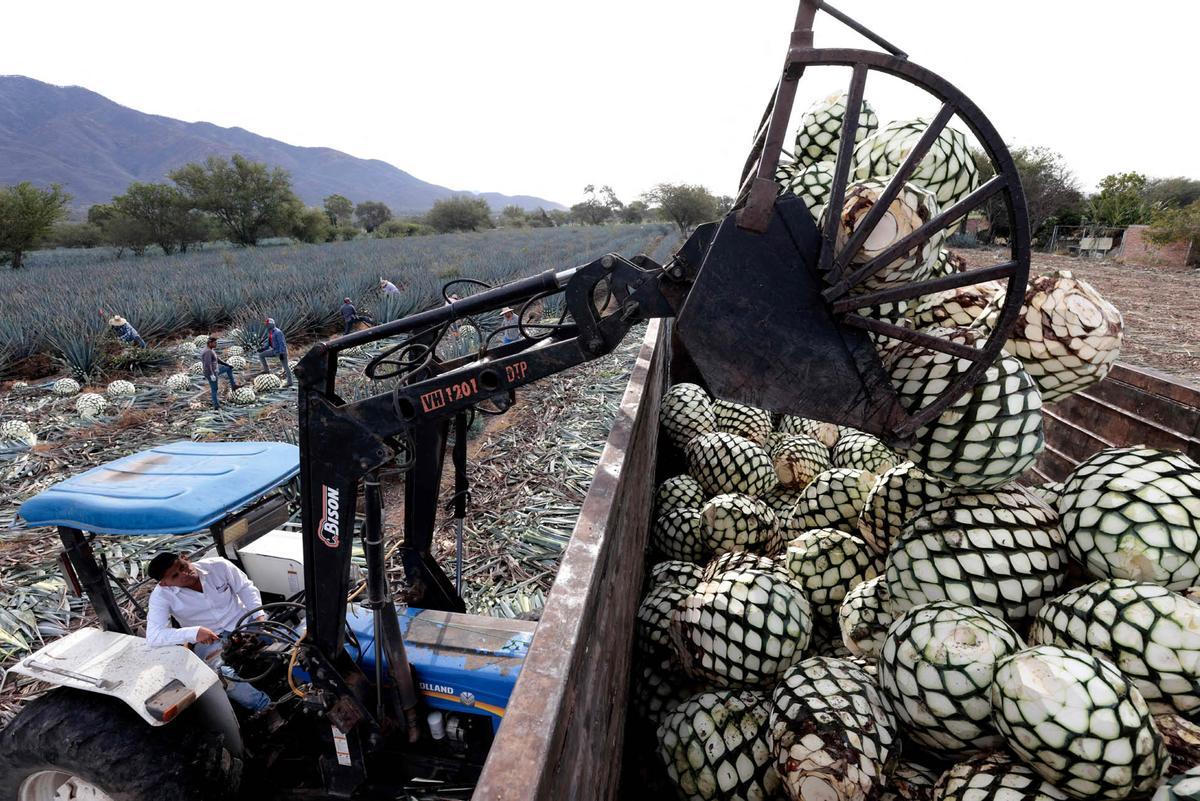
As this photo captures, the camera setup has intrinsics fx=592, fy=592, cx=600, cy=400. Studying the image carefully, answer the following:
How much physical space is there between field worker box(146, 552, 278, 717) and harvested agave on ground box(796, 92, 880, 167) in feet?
10.3

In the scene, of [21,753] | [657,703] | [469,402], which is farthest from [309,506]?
[657,703]

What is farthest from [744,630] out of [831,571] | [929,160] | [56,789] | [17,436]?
[17,436]

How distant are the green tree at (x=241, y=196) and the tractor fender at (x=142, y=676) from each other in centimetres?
4655

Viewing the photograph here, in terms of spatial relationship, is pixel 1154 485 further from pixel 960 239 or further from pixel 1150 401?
pixel 960 239

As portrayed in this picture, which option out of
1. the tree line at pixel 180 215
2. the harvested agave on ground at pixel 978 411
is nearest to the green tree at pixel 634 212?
the tree line at pixel 180 215

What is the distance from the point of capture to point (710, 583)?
2648 mm

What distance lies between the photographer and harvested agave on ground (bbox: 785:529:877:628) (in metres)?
2.76

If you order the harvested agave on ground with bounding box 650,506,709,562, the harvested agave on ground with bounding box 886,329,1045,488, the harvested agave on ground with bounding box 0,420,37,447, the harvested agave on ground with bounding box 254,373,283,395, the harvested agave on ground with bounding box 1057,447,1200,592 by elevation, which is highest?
the harvested agave on ground with bounding box 886,329,1045,488

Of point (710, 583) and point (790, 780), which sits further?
point (710, 583)

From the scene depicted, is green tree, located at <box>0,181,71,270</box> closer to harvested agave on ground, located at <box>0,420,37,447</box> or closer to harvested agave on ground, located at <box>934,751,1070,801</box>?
harvested agave on ground, located at <box>0,420,37,447</box>

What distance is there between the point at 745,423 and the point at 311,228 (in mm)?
50257

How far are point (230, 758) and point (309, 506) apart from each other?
1.20 metres

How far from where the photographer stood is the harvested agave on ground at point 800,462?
4.02 meters

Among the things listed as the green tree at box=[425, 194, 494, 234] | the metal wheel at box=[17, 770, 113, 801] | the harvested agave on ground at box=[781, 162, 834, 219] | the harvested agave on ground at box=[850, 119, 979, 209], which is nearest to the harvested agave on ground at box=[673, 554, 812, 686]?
the harvested agave on ground at box=[781, 162, 834, 219]
